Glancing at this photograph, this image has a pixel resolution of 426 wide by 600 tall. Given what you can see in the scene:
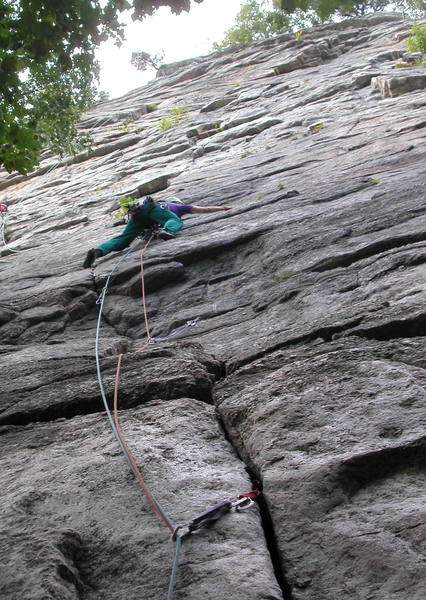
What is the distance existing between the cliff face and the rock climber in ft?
0.72

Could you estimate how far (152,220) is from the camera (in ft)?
31.6

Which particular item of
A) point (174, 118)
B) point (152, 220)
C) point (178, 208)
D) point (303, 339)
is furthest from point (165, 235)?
point (174, 118)

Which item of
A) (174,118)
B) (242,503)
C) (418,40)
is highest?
(174,118)

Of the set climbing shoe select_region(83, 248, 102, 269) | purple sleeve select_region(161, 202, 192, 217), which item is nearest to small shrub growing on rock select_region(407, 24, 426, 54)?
purple sleeve select_region(161, 202, 192, 217)

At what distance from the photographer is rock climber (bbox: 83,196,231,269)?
9.20 m

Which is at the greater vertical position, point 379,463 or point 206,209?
point 206,209

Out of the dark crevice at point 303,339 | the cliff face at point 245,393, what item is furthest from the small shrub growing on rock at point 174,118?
A: the dark crevice at point 303,339

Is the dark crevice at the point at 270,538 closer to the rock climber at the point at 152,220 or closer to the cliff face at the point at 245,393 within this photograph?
the cliff face at the point at 245,393

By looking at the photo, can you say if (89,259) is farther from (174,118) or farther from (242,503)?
(174,118)

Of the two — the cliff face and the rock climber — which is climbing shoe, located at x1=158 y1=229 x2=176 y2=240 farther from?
the cliff face

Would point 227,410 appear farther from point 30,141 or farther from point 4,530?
point 30,141

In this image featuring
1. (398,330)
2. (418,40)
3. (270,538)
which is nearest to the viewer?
(270,538)

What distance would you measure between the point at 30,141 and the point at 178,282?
263 cm

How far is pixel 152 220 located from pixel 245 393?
5610 mm
